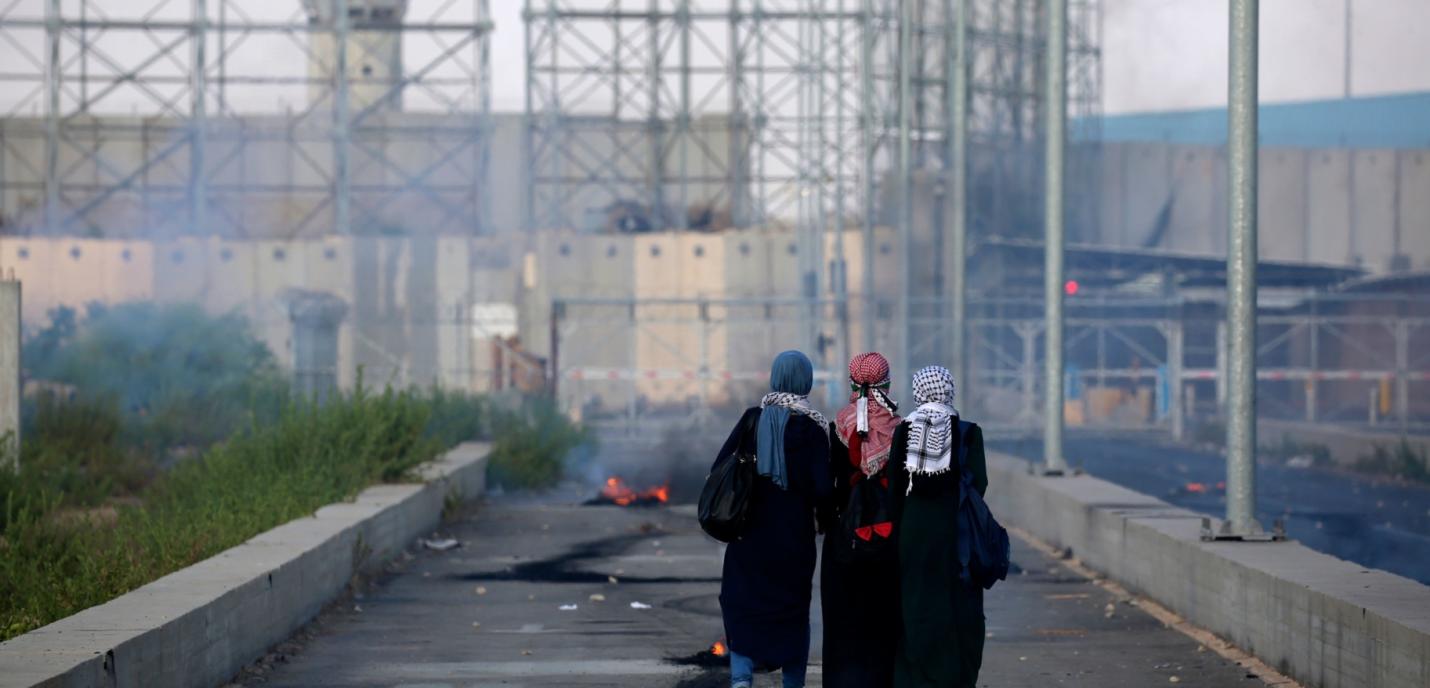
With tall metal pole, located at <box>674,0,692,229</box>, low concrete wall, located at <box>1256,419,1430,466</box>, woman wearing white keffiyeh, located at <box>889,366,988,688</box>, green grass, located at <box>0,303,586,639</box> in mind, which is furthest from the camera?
tall metal pole, located at <box>674,0,692,229</box>

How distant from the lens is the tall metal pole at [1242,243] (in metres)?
13.4

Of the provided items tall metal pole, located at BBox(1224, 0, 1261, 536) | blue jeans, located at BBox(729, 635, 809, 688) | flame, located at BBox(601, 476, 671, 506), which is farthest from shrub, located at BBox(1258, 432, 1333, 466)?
blue jeans, located at BBox(729, 635, 809, 688)

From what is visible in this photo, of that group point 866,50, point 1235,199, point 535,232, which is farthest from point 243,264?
point 1235,199

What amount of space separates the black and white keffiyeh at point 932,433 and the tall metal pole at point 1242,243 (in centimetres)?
547

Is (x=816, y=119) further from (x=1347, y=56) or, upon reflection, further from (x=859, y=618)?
(x=859, y=618)

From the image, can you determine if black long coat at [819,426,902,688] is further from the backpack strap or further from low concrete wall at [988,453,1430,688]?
low concrete wall at [988,453,1430,688]

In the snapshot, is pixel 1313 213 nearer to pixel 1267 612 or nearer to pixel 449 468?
pixel 449 468

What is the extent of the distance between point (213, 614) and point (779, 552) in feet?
10.2

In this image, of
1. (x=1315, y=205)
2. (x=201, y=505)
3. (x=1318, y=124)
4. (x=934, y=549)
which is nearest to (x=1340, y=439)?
(x=201, y=505)

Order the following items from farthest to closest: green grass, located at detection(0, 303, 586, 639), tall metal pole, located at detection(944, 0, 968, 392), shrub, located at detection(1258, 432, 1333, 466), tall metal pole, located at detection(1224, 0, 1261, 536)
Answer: shrub, located at detection(1258, 432, 1333, 466) → tall metal pole, located at detection(944, 0, 968, 392) → tall metal pole, located at detection(1224, 0, 1261, 536) → green grass, located at detection(0, 303, 586, 639)

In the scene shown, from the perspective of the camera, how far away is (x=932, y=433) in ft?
27.6

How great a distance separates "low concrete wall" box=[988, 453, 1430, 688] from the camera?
9.41 meters

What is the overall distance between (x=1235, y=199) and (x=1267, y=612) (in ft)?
11.2

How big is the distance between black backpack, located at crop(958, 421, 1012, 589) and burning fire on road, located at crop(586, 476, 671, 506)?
17477 millimetres
